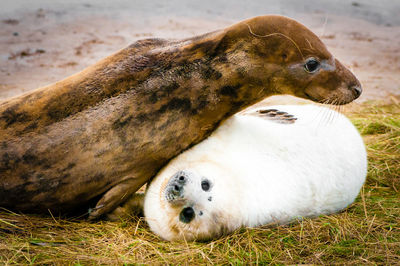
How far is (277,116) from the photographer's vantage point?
11.3ft

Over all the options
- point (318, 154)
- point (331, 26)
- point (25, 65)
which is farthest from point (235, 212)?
point (331, 26)

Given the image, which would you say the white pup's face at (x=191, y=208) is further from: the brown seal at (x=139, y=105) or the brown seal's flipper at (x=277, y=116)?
the brown seal's flipper at (x=277, y=116)

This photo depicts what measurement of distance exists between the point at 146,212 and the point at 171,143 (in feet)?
1.65

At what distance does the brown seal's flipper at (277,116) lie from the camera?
3.34 metres

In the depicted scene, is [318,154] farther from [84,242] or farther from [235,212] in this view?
[84,242]

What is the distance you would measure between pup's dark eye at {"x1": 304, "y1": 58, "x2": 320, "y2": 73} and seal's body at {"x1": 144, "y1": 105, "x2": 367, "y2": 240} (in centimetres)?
52

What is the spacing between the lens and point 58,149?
271 cm

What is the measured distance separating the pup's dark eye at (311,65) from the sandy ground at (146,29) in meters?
3.15

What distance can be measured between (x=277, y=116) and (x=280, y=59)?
71 centimetres

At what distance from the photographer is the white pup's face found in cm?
246

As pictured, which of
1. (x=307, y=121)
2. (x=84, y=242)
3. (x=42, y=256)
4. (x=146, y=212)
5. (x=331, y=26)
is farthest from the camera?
(x=331, y=26)

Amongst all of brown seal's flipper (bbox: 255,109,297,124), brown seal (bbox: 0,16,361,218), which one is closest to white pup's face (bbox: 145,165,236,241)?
brown seal (bbox: 0,16,361,218)

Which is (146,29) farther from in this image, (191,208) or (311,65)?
(191,208)

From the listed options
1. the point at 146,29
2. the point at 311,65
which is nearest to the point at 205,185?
the point at 311,65
